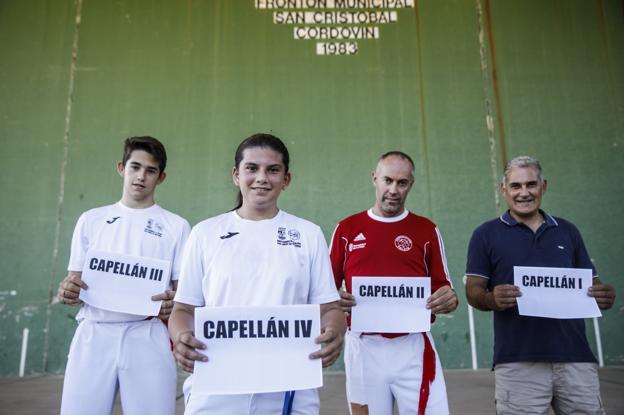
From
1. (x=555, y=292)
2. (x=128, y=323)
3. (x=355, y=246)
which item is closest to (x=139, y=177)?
(x=128, y=323)

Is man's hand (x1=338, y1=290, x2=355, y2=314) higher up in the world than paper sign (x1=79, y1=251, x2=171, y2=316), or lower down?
Result: lower down

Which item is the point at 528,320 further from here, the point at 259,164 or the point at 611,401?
the point at 611,401

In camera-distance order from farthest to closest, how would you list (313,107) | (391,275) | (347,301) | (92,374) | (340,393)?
(313,107) → (340,393) → (391,275) → (347,301) → (92,374)

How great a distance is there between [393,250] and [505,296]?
0.53 m

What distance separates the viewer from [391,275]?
2164mm

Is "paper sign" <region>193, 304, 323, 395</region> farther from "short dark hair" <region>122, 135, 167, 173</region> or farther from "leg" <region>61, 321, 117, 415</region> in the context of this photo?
"short dark hair" <region>122, 135, 167, 173</region>

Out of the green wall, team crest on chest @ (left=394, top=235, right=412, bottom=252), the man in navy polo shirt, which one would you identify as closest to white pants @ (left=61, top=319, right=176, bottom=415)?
team crest on chest @ (left=394, top=235, right=412, bottom=252)

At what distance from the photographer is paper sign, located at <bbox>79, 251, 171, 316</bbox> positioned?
6.24ft

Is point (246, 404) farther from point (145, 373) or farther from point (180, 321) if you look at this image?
point (145, 373)

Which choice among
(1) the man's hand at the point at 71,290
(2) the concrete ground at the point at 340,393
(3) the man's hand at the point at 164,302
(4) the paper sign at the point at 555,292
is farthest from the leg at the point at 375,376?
(2) the concrete ground at the point at 340,393

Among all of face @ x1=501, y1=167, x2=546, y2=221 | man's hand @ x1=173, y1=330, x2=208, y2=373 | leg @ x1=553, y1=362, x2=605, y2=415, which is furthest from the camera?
face @ x1=501, y1=167, x2=546, y2=221

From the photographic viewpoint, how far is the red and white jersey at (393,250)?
2176mm

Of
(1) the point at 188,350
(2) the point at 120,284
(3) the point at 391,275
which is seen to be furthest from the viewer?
(3) the point at 391,275

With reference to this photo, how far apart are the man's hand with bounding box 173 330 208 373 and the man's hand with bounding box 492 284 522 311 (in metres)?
1.33
